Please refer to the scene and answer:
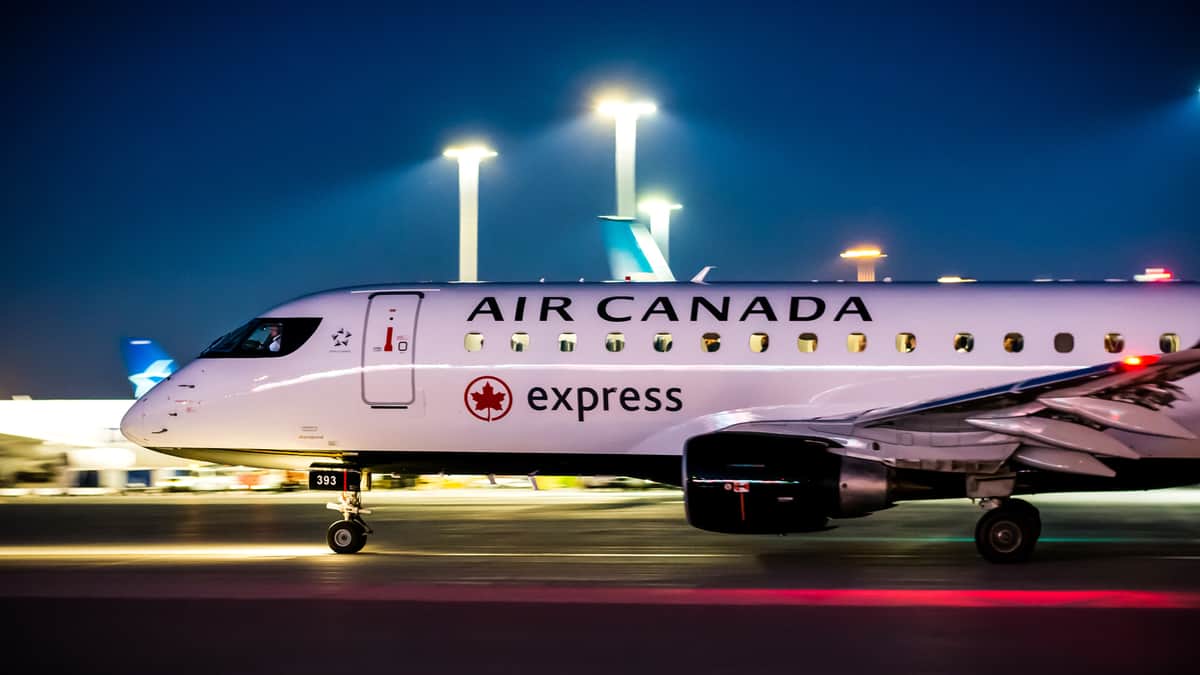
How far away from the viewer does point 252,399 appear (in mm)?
18047

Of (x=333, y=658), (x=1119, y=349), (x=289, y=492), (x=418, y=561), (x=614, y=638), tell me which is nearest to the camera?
(x=333, y=658)

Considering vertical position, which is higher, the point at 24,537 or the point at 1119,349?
the point at 1119,349

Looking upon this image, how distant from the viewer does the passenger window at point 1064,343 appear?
17.7m

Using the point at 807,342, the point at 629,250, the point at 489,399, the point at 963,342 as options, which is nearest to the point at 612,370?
the point at 489,399

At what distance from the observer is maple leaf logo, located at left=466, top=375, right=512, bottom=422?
17828 mm

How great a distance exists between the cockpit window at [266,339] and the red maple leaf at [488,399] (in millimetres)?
2463

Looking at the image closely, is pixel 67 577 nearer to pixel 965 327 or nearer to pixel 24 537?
pixel 24 537

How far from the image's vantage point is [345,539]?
17.5 metres

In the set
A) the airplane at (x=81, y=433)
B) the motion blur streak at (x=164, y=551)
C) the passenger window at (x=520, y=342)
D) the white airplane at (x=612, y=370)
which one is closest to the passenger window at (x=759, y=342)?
the white airplane at (x=612, y=370)

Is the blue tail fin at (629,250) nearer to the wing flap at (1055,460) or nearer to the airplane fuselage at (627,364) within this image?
the airplane fuselage at (627,364)

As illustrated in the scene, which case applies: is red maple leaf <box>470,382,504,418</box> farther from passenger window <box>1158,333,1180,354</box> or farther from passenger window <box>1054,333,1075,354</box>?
passenger window <box>1158,333,1180,354</box>

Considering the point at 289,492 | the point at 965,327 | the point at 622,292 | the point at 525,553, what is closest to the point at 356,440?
the point at 525,553

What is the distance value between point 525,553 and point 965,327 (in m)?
6.40

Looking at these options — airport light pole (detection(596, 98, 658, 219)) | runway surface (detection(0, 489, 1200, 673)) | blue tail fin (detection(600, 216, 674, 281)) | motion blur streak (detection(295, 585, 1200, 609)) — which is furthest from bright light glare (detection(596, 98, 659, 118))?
motion blur streak (detection(295, 585, 1200, 609))
